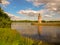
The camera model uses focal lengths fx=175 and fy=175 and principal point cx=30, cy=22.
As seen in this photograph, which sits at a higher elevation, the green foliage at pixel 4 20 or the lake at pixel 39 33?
the green foliage at pixel 4 20

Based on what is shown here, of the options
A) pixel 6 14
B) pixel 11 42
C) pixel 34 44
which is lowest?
pixel 34 44

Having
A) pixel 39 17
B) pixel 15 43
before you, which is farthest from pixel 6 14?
pixel 15 43

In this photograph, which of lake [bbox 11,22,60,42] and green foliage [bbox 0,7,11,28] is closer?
green foliage [bbox 0,7,11,28]

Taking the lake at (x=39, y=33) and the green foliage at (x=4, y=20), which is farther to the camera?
the lake at (x=39, y=33)

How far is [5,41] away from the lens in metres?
3.92

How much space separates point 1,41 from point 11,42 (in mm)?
265

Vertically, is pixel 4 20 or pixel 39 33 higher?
pixel 4 20

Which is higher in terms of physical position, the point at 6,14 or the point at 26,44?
the point at 6,14

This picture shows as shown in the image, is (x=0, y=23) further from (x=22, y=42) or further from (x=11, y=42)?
(x=11, y=42)

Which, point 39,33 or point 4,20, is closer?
point 4,20

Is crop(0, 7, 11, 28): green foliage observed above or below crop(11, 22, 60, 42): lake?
above

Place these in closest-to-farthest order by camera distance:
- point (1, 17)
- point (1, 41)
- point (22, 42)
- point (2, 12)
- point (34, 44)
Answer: point (1, 41) < point (22, 42) < point (34, 44) < point (1, 17) < point (2, 12)

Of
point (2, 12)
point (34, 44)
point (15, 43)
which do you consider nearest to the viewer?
point (15, 43)

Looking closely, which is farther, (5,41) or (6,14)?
(6,14)
